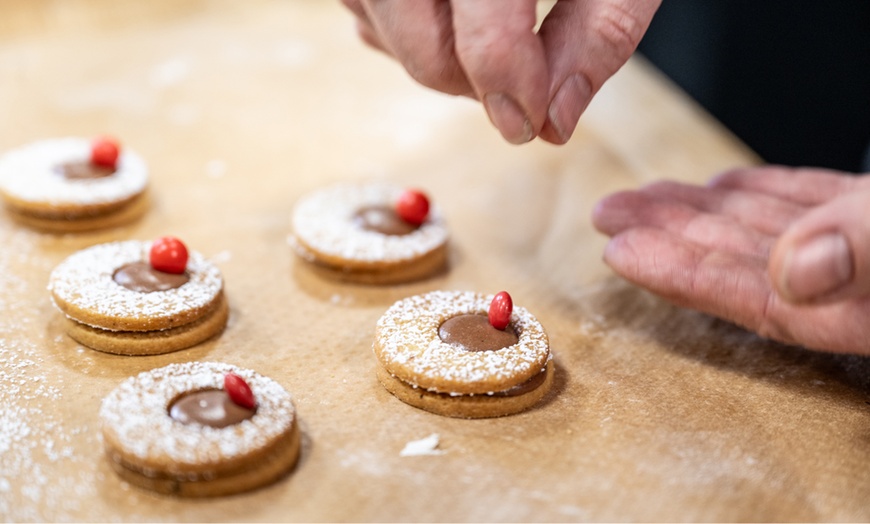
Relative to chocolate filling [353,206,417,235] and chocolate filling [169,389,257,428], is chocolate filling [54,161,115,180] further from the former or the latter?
chocolate filling [169,389,257,428]

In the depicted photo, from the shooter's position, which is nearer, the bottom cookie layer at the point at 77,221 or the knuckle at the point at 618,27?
the knuckle at the point at 618,27

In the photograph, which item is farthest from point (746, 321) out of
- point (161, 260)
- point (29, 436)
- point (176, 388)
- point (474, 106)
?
point (474, 106)

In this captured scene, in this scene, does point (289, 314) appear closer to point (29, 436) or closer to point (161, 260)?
point (161, 260)

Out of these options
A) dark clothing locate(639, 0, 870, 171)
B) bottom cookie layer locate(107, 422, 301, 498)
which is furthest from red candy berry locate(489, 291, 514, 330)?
dark clothing locate(639, 0, 870, 171)

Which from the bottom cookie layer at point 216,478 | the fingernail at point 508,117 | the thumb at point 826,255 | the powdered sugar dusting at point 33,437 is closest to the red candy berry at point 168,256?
the powdered sugar dusting at point 33,437

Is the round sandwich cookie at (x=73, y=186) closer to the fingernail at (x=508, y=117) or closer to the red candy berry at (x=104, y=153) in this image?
the red candy berry at (x=104, y=153)

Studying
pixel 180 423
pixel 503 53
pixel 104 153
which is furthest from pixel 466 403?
pixel 104 153

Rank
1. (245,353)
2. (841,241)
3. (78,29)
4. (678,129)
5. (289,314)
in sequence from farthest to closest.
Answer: (78,29) < (678,129) < (289,314) < (245,353) < (841,241)
